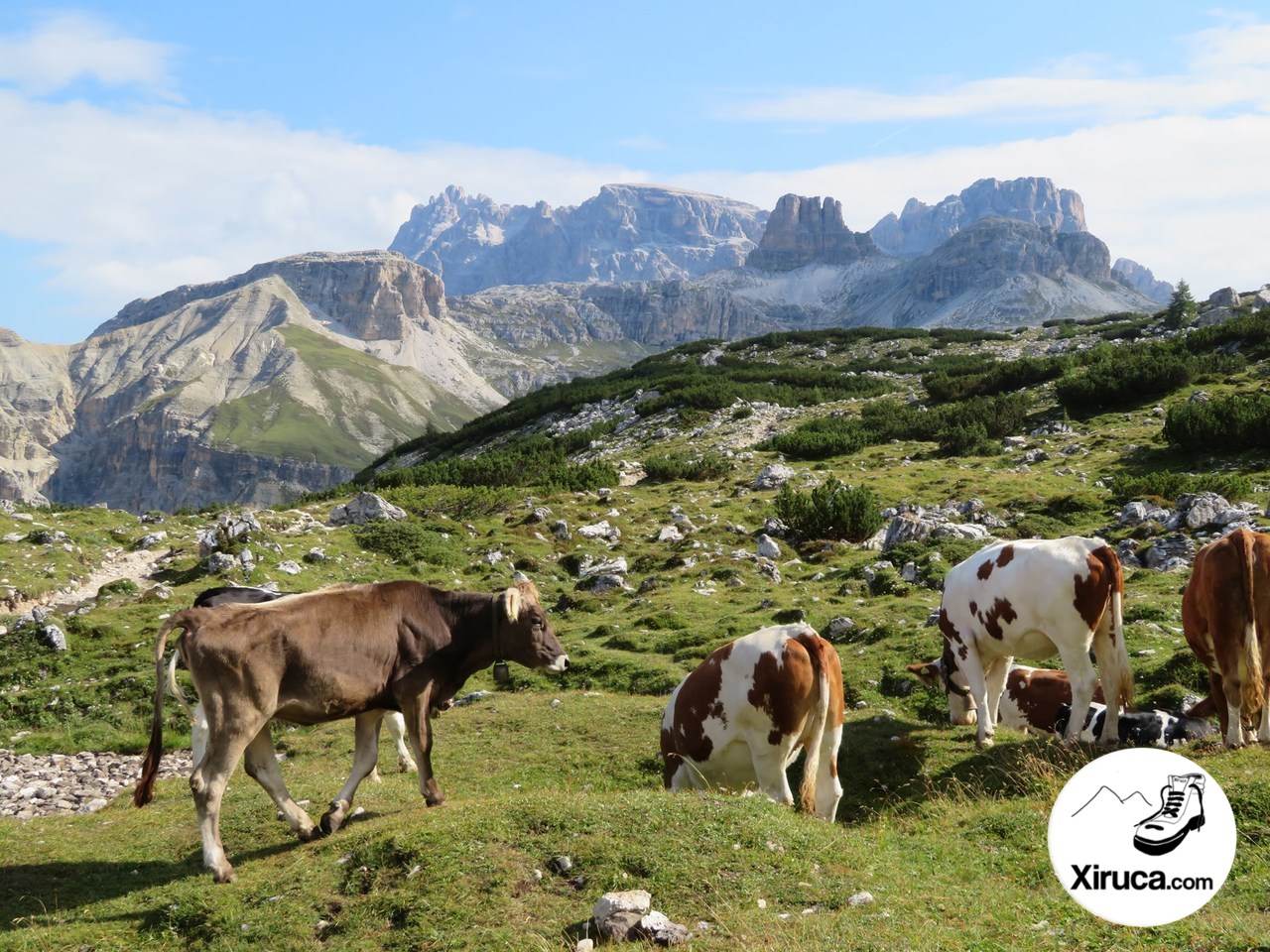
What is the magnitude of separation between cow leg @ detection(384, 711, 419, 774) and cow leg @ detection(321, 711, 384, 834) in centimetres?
276

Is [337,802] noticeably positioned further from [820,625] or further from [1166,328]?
[1166,328]

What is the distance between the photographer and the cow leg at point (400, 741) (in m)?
13.6

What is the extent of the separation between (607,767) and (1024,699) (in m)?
6.57

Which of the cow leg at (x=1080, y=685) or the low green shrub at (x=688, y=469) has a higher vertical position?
the low green shrub at (x=688, y=469)

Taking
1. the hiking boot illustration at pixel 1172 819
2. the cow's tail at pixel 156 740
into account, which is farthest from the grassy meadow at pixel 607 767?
the cow's tail at pixel 156 740

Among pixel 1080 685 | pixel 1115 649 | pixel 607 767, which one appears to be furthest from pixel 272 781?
pixel 1115 649

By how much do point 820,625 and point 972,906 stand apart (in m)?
12.4

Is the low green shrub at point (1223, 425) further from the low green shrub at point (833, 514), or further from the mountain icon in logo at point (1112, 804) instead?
the mountain icon in logo at point (1112, 804)

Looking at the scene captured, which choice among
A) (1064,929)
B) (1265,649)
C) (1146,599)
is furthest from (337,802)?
(1146,599)

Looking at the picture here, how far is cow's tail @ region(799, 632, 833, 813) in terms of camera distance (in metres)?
10.6

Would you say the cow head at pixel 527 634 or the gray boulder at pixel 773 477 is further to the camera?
the gray boulder at pixel 773 477

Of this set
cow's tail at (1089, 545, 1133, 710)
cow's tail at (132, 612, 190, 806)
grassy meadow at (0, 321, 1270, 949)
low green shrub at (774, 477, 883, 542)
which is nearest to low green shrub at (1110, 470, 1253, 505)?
grassy meadow at (0, 321, 1270, 949)

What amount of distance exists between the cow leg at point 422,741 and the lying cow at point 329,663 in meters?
0.01

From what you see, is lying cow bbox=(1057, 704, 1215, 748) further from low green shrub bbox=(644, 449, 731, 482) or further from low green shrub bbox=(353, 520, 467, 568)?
low green shrub bbox=(644, 449, 731, 482)
